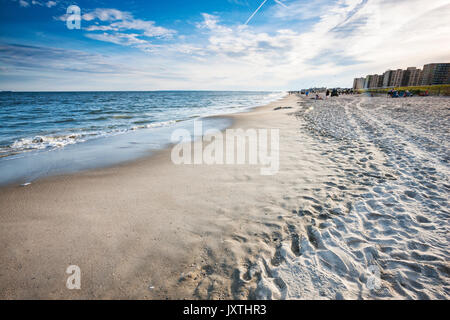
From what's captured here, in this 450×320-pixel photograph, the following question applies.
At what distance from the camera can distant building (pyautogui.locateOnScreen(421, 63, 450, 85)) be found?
379 ft

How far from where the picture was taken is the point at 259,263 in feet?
8.61

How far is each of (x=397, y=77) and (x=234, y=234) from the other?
19156 cm

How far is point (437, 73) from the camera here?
118 meters

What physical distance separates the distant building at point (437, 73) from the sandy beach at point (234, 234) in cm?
17743

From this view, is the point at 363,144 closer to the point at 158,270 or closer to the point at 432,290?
the point at 432,290
